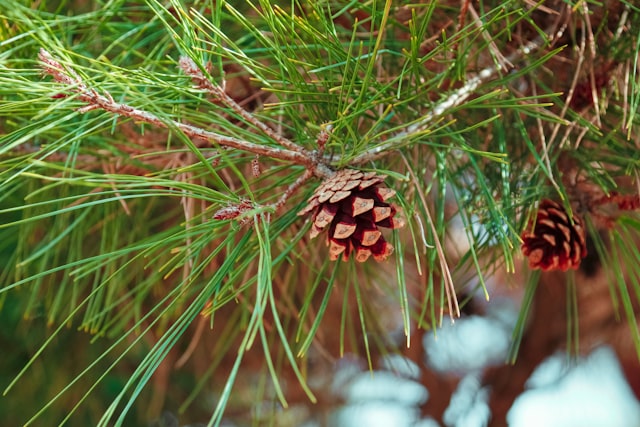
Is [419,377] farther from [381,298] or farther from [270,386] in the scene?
[270,386]

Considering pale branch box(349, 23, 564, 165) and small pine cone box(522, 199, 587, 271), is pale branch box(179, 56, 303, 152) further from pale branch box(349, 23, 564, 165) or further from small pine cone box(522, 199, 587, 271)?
small pine cone box(522, 199, 587, 271)

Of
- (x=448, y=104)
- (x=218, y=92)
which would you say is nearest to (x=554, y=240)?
(x=448, y=104)

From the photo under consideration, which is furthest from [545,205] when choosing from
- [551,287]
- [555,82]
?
[551,287]

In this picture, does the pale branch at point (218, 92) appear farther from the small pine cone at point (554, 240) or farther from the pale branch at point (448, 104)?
the small pine cone at point (554, 240)

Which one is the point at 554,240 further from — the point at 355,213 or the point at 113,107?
the point at 113,107

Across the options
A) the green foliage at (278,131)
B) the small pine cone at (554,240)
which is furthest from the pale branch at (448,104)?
the small pine cone at (554,240)
